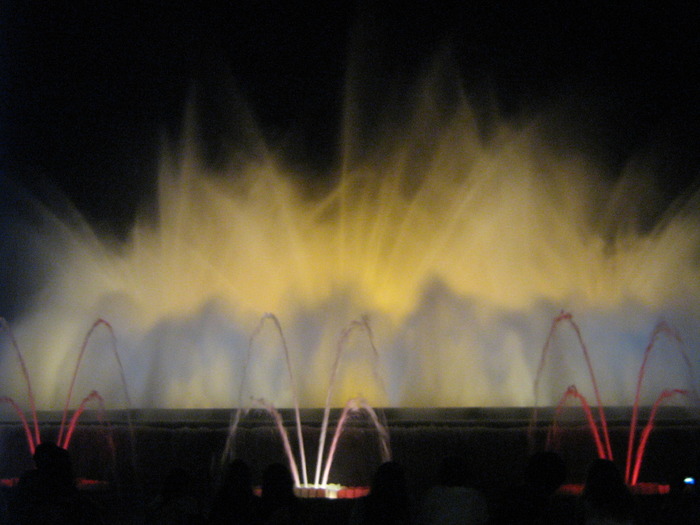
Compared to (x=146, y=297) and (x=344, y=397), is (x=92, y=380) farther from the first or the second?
(x=344, y=397)

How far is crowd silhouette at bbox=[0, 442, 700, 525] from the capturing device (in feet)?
11.0

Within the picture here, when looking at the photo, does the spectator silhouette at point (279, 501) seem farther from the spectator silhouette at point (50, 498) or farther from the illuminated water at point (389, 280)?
the illuminated water at point (389, 280)

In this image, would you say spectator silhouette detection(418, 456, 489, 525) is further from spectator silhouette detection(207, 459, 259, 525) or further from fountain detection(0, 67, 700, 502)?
fountain detection(0, 67, 700, 502)

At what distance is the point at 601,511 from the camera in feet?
11.0

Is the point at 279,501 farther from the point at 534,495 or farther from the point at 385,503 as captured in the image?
the point at 534,495

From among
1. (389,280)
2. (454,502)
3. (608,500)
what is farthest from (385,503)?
(389,280)

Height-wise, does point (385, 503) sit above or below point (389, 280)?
below

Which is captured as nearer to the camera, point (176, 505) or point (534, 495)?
point (534, 495)

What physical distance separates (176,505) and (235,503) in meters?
0.37

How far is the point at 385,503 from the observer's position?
3.46 m

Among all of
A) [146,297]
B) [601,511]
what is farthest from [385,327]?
[601,511]

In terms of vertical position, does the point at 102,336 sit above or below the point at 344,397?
above

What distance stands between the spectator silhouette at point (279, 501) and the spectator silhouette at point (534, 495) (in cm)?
90

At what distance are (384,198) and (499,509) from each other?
1231cm
